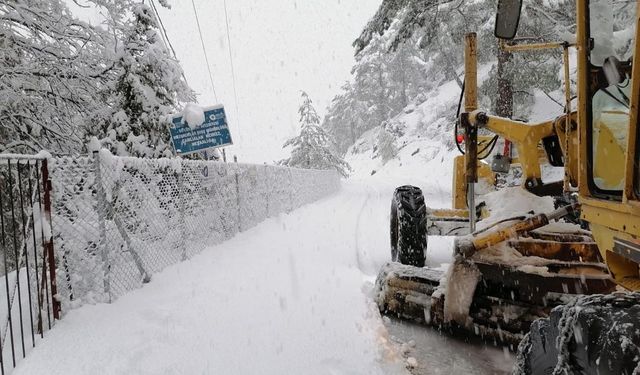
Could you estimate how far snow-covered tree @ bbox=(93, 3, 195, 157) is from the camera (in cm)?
876

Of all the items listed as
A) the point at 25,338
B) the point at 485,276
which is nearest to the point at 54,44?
the point at 25,338

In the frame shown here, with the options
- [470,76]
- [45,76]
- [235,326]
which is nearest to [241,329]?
[235,326]

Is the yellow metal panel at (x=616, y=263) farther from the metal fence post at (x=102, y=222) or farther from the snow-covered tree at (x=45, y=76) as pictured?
the snow-covered tree at (x=45, y=76)

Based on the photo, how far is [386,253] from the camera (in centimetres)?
706

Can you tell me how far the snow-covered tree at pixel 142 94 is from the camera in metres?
8.76

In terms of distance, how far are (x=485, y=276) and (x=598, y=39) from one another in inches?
73.3

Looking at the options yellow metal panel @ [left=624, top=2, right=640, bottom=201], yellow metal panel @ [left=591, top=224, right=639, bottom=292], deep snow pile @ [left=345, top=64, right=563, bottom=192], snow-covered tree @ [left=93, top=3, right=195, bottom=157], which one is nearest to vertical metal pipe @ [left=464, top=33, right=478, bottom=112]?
yellow metal panel @ [left=591, top=224, right=639, bottom=292]

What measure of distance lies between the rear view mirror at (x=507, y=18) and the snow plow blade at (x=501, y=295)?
1616 mm

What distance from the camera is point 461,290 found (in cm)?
327

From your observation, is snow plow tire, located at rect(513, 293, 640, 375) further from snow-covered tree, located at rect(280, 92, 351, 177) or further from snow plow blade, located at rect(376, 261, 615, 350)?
snow-covered tree, located at rect(280, 92, 351, 177)

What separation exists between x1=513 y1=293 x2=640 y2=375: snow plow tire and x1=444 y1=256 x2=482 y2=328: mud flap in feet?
4.85

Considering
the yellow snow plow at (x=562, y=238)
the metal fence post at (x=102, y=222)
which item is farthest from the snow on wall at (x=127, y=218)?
the yellow snow plow at (x=562, y=238)

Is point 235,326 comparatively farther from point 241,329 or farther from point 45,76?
point 45,76

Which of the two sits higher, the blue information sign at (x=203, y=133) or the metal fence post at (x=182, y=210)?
the blue information sign at (x=203, y=133)
